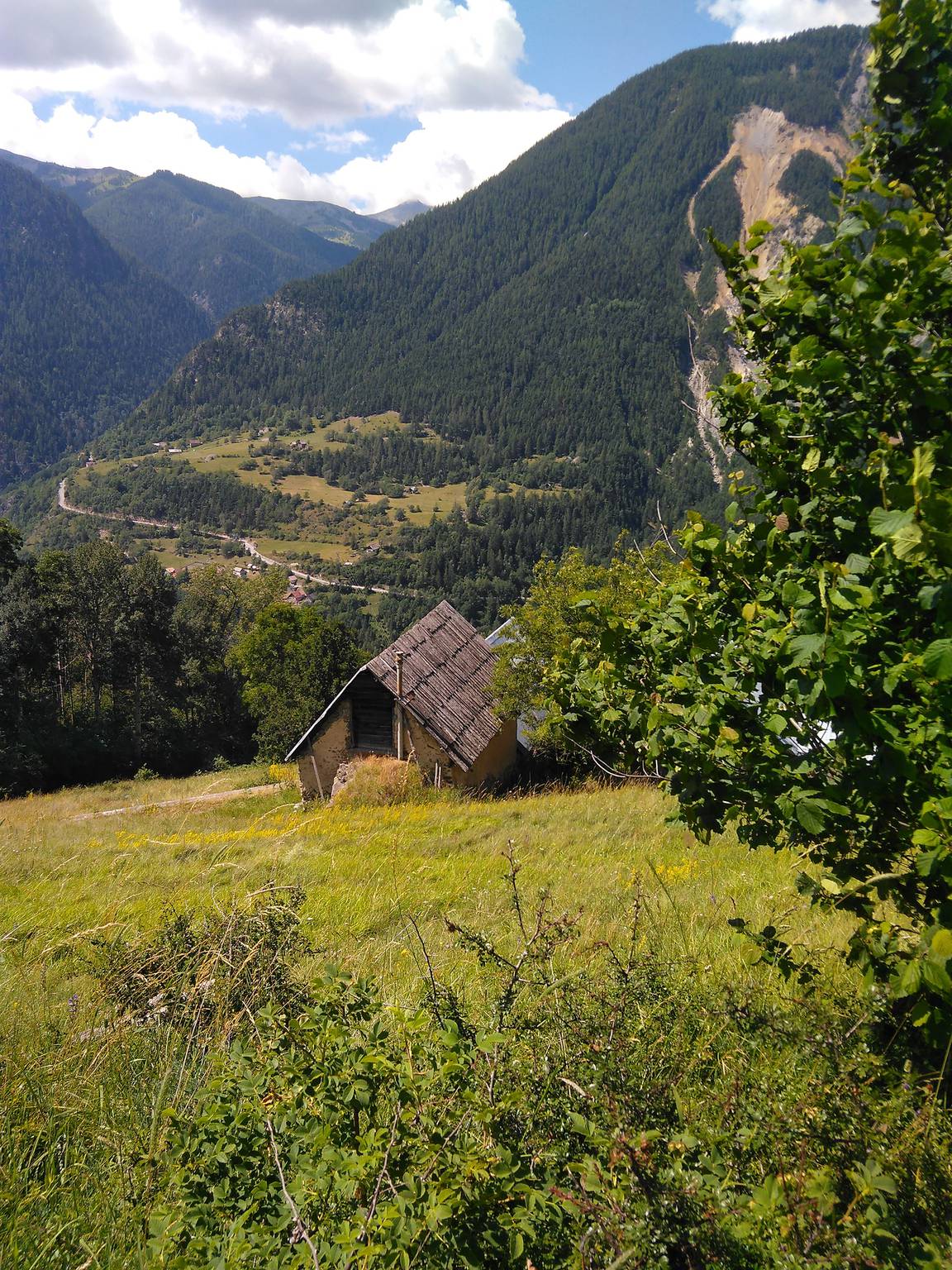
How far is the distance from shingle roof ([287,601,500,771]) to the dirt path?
148 inches

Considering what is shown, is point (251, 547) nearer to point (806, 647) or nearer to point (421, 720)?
point (421, 720)

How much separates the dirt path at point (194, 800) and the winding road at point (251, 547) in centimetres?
10758

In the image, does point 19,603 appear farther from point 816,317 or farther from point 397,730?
point 816,317

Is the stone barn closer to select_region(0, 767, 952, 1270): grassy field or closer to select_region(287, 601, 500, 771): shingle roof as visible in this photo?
select_region(287, 601, 500, 771): shingle roof

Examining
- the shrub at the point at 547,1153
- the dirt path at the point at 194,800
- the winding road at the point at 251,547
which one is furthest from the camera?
the winding road at the point at 251,547

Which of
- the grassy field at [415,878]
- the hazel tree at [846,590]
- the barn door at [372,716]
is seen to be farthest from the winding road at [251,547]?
the hazel tree at [846,590]

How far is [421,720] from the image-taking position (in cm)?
2056

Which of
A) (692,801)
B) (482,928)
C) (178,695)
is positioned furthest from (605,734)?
(178,695)

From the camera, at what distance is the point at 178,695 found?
181 feet

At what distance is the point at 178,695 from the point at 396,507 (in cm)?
14267

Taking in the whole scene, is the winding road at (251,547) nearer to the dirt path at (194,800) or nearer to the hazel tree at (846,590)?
the dirt path at (194,800)

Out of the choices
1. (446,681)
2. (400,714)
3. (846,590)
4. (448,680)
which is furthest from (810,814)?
(448,680)

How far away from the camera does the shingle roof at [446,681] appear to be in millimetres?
20594

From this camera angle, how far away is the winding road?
5453 inches
